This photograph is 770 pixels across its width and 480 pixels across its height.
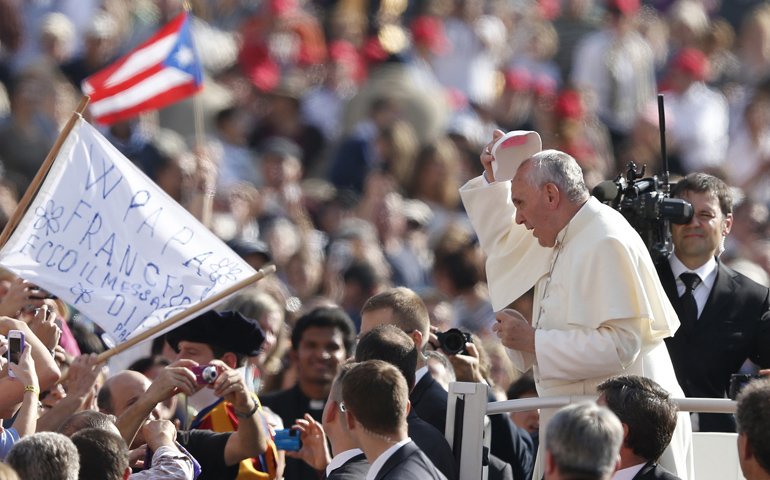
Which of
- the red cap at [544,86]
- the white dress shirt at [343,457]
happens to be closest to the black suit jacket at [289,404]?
the white dress shirt at [343,457]

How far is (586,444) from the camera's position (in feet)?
13.1

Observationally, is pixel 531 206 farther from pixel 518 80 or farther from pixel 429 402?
pixel 518 80

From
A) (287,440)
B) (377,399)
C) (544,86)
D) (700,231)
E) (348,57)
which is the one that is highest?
(348,57)

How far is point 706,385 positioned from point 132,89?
4716mm

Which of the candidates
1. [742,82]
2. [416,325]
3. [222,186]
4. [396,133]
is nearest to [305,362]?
[416,325]

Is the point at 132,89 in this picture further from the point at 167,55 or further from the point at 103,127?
the point at 103,127

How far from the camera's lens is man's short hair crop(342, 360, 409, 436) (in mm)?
4739

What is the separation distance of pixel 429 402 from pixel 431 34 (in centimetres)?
984

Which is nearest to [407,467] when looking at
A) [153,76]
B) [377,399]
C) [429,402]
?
[377,399]

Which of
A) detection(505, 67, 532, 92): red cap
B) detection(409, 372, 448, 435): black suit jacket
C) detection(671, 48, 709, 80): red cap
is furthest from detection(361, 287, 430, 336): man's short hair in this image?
detection(671, 48, 709, 80): red cap

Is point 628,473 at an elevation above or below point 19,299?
below

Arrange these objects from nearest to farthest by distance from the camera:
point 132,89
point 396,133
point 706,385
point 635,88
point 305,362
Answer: point 706,385, point 305,362, point 132,89, point 396,133, point 635,88

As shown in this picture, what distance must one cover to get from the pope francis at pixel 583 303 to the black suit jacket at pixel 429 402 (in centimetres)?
39

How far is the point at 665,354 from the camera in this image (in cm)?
579
